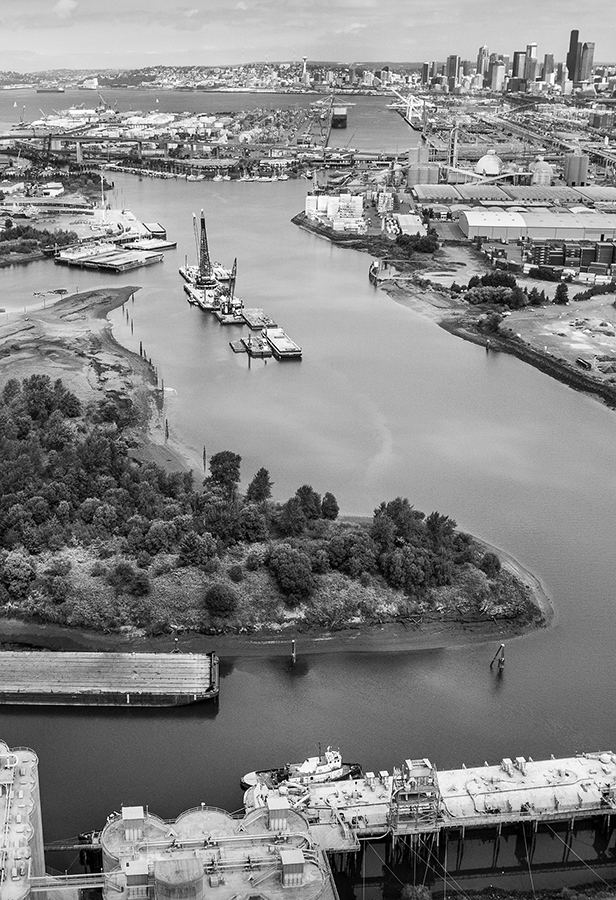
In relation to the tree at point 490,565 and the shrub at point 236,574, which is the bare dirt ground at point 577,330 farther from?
the shrub at point 236,574

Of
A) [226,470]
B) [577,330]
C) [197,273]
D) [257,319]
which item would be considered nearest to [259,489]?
[226,470]

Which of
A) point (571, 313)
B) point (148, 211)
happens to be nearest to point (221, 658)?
point (571, 313)

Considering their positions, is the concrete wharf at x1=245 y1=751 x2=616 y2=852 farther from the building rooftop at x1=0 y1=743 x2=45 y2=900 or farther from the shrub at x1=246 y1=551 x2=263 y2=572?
the shrub at x1=246 y1=551 x2=263 y2=572

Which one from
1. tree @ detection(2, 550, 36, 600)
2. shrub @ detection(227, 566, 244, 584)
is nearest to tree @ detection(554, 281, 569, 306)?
shrub @ detection(227, 566, 244, 584)

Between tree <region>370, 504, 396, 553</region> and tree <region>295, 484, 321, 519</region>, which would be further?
tree <region>295, 484, 321, 519</region>

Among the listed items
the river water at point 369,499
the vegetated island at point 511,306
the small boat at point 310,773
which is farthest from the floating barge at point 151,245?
the small boat at point 310,773

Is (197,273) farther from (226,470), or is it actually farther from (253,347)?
(226,470)

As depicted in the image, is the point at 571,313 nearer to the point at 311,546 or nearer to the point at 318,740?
the point at 311,546
